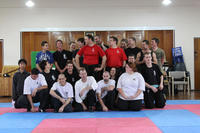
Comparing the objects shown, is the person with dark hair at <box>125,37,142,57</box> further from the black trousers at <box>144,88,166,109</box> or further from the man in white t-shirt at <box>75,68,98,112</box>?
the man in white t-shirt at <box>75,68,98,112</box>

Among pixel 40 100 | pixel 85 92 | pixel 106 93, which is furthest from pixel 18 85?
pixel 106 93

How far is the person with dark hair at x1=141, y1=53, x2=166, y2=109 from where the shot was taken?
195 inches

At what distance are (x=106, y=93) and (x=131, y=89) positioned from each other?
0.60 metres

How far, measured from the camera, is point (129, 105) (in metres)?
4.70

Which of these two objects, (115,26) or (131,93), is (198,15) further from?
(131,93)

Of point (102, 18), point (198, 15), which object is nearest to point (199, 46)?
point (198, 15)

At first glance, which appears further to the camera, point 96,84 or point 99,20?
point 99,20

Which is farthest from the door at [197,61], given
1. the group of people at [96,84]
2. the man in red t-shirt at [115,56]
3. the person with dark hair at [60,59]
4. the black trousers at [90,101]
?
the black trousers at [90,101]

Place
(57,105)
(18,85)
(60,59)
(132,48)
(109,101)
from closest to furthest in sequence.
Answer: (57,105)
(109,101)
(18,85)
(132,48)
(60,59)

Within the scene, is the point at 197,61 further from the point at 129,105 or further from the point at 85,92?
the point at 85,92

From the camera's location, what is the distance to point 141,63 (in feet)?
17.2

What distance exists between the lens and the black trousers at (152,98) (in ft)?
16.3

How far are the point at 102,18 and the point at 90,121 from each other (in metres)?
6.55

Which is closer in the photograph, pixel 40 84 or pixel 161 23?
pixel 40 84
